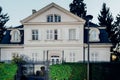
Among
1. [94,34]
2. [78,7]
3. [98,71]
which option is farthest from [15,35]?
[78,7]

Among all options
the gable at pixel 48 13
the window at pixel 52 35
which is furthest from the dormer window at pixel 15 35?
the window at pixel 52 35

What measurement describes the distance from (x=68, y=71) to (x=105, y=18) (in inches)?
1829

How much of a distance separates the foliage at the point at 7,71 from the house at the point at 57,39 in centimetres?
2037

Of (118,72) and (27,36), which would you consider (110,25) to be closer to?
(27,36)

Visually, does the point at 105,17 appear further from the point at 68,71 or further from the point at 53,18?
the point at 68,71

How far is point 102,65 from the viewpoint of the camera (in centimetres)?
2961

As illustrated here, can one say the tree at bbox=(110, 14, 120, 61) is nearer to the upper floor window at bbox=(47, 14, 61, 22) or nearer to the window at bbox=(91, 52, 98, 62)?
the window at bbox=(91, 52, 98, 62)

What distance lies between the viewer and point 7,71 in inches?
984

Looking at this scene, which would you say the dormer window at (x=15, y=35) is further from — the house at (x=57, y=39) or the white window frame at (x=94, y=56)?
the white window frame at (x=94, y=56)

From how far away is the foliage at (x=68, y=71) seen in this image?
27844 millimetres

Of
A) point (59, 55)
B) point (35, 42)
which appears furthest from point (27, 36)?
point (59, 55)

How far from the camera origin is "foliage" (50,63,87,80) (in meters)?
27.8

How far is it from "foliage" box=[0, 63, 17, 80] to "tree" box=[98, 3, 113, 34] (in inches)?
1906

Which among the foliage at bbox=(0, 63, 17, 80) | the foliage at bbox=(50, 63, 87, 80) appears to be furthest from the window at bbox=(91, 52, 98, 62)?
the foliage at bbox=(0, 63, 17, 80)
